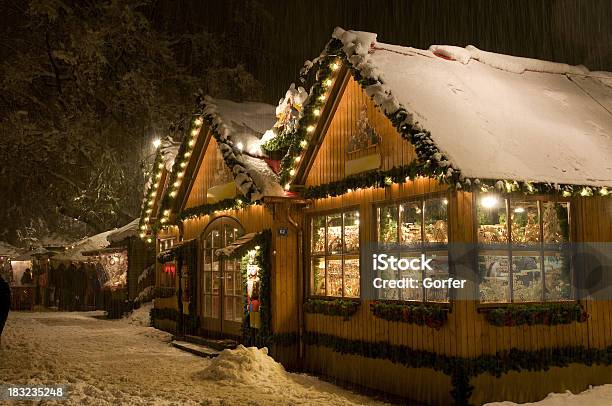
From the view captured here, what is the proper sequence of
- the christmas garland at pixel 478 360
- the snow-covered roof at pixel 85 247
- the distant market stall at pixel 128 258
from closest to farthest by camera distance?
the christmas garland at pixel 478 360
the distant market stall at pixel 128 258
the snow-covered roof at pixel 85 247

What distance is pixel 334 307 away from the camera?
12.3 meters

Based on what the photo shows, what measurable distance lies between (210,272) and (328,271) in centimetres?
556

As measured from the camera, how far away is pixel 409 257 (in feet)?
35.6

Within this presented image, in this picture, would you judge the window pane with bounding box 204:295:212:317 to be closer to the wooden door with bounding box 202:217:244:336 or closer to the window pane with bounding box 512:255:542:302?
the wooden door with bounding box 202:217:244:336

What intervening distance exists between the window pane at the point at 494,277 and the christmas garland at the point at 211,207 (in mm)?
6144

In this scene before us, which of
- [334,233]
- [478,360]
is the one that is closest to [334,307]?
[334,233]

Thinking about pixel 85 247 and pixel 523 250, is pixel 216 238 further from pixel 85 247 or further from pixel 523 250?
pixel 85 247

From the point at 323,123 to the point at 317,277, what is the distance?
3106 mm

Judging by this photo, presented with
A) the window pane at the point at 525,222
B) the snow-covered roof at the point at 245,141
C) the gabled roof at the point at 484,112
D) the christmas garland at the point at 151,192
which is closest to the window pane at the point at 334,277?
the snow-covered roof at the point at 245,141

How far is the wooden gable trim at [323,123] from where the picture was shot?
12517mm

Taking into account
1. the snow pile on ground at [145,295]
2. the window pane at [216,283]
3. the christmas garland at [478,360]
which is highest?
the window pane at [216,283]

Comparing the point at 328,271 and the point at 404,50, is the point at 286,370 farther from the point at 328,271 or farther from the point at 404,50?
the point at 404,50

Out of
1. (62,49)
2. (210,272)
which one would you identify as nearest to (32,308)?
(62,49)

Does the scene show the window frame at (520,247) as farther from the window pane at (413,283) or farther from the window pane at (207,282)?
the window pane at (207,282)
